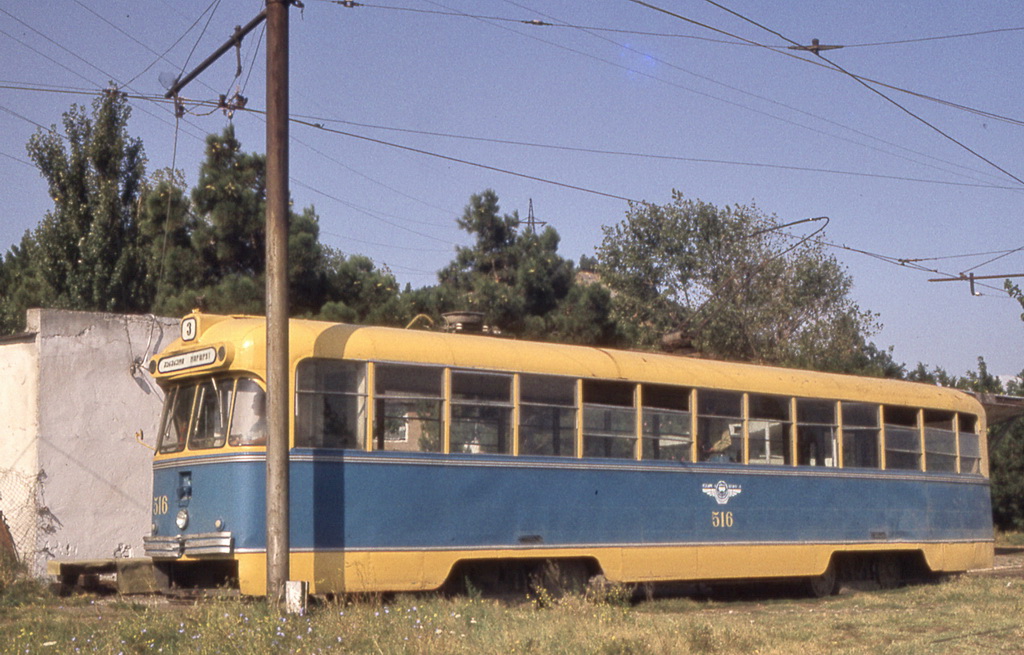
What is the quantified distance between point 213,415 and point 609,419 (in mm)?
4446

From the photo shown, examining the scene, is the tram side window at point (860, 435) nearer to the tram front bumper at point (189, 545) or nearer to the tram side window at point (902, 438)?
the tram side window at point (902, 438)

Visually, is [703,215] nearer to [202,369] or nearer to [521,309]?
[521,309]

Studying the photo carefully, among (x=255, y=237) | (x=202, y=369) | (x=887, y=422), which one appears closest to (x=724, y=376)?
(x=887, y=422)

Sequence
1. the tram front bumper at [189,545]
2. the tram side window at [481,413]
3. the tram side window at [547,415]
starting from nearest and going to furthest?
the tram front bumper at [189,545]
the tram side window at [481,413]
the tram side window at [547,415]

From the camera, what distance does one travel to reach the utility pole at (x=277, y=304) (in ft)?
35.2

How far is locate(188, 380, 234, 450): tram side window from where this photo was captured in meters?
11.6

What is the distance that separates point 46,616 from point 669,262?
33.9 meters

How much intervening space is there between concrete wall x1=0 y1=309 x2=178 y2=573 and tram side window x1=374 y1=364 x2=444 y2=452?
5249mm

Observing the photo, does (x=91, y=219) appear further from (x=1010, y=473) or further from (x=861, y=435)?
(x=1010, y=473)

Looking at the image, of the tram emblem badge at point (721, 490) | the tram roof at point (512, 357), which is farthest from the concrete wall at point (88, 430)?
the tram emblem badge at point (721, 490)

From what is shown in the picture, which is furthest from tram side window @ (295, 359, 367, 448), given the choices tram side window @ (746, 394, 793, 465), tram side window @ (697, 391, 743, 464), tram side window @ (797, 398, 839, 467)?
tram side window @ (797, 398, 839, 467)

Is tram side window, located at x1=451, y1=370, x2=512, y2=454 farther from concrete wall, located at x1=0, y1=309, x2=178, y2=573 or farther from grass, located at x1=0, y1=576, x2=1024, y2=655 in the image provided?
concrete wall, located at x1=0, y1=309, x2=178, y2=573

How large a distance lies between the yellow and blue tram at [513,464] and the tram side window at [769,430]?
2cm

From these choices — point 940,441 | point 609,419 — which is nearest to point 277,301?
point 609,419
